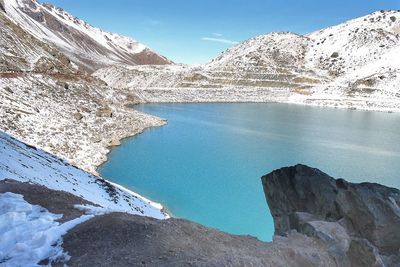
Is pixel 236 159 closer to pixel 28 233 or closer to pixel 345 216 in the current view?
pixel 345 216

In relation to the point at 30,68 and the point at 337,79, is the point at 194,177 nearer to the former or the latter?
the point at 30,68

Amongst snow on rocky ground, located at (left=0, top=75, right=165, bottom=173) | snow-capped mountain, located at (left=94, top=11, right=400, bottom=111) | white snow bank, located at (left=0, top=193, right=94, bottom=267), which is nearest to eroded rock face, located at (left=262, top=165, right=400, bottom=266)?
white snow bank, located at (left=0, top=193, right=94, bottom=267)

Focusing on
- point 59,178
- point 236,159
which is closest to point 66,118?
point 236,159

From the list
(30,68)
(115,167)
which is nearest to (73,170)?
(115,167)

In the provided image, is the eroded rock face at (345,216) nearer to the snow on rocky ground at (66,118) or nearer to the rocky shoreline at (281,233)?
the rocky shoreline at (281,233)

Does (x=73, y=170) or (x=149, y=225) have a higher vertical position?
(x=149, y=225)

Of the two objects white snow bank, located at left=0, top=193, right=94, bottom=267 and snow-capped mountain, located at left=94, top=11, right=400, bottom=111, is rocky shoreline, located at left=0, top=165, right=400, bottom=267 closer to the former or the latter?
white snow bank, located at left=0, top=193, right=94, bottom=267

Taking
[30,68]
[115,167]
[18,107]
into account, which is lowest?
[115,167]

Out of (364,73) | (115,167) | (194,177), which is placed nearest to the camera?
(194,177)
